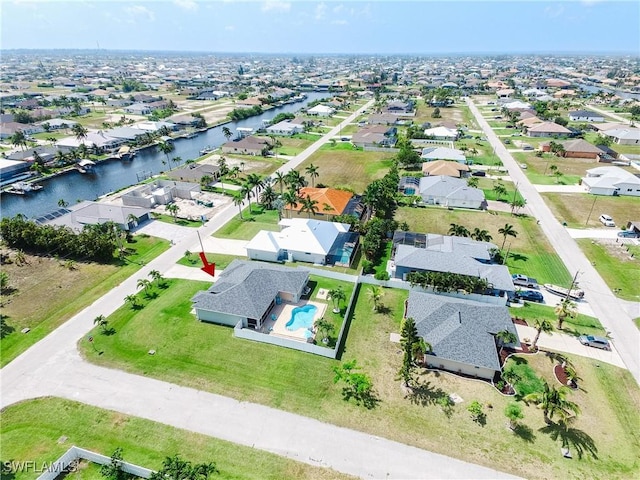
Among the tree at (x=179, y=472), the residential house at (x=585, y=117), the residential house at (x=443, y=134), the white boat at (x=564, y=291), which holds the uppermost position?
the residential house at (x=585, y=117)

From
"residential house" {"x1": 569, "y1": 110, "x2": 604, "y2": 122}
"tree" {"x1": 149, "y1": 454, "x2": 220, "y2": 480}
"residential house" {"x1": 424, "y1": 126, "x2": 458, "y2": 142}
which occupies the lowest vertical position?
"tree" {"x1": 149, "y1": 454, "x2": 220, "y2": 480}

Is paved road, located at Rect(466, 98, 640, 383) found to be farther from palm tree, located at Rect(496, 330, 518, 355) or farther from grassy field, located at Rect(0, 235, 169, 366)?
grassy field, located at Rect(0, 235, 169, 366)

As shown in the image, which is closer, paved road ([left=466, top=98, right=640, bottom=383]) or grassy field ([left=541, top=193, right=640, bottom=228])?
paved road ([left=466, top=98, right=640, bottom=383])

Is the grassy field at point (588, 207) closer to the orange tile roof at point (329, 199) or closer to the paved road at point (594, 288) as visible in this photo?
the paved road at point (594, 288)

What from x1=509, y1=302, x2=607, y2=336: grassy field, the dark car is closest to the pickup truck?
the dark car

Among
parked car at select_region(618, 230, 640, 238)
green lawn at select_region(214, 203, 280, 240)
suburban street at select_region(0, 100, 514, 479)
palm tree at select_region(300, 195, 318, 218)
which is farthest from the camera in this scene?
palm tree at select_region(300, 195, 318, 218)

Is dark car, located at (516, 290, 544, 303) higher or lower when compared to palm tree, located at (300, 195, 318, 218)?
lower

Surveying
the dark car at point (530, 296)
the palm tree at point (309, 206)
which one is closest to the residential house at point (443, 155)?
A: the palm tree at point (309, 206)

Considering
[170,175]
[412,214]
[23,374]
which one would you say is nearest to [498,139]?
[412,214]
